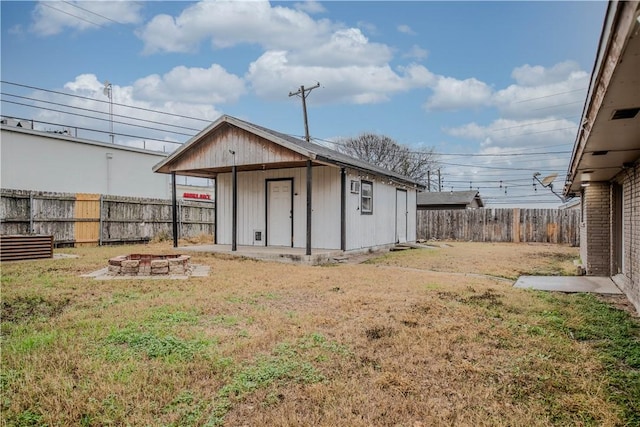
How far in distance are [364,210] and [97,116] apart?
16004 millimetres

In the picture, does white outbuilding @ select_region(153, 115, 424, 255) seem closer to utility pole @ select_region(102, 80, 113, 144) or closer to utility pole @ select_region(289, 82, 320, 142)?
utility pole @ select_region(289, 82, 320, 142)

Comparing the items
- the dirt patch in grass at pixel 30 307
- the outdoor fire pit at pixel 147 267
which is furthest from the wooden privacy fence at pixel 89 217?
the dirt patch in grass at pixel 30 307

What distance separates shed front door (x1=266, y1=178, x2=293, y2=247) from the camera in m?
12.0

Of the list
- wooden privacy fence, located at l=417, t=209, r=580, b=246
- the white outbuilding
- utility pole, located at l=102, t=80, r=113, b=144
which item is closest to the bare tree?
wooden privacy fence, located at l=417, t=209, r=580, b=246

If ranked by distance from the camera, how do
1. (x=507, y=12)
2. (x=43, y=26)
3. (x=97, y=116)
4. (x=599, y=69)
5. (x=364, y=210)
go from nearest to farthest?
(x=599, y=69)
(x=507, y=12)
(x=364, y=210)
(x=43, y=26)
(x=97, y=116)

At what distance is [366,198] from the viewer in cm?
1247

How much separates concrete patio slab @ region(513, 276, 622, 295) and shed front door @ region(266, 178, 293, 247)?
6451mm

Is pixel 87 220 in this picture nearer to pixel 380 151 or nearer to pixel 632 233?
pixel 632 233

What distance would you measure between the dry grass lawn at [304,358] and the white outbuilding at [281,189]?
5.04m

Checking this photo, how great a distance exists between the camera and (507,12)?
10281mm

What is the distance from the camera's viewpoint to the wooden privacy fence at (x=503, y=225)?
59.6 ft

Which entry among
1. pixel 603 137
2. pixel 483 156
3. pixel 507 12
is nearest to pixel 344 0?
pixel 507 12

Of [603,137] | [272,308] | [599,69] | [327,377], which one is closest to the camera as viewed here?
[599,69]

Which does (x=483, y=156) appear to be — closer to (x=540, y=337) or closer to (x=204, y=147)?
(x=204, y=147)
